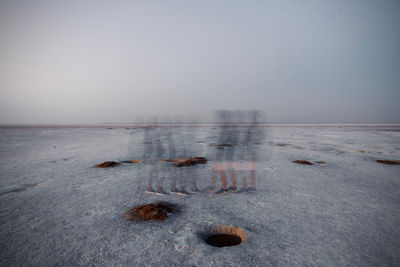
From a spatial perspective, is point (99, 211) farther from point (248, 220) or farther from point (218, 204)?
point (248, 220)

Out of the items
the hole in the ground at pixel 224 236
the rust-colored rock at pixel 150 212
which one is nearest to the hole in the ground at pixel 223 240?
the hole in the ground at pixel 224 236

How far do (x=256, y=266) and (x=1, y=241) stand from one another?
190 centimetres

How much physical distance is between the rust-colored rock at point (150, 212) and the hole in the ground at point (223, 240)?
0.50 meters

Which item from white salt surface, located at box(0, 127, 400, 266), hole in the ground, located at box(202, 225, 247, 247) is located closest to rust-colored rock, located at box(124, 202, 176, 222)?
white salt surface, located at box(0, 127, 400, 266)

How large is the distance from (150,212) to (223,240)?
2.47 feet

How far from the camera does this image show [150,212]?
71.9 inches

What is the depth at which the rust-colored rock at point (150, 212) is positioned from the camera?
1.76 metres

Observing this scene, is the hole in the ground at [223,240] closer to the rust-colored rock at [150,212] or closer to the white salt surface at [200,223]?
the white salt surface at [200,223]

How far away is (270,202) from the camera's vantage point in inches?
84.7

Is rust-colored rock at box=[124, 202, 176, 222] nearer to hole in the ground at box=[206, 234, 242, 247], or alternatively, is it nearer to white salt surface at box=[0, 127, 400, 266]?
white salt surface at box=[0, 127, 400, 266]

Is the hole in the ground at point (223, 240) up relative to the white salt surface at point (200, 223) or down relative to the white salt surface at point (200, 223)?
down

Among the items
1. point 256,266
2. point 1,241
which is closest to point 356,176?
point 256,266

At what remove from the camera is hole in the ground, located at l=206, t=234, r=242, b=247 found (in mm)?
1444

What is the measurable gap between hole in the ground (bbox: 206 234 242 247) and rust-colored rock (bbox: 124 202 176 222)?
1.65 feet
